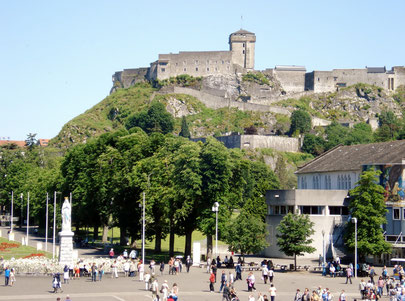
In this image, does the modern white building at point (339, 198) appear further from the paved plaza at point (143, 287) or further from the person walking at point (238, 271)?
the person walking at point (238, 271)

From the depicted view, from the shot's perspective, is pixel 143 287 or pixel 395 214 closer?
pixel 143 287

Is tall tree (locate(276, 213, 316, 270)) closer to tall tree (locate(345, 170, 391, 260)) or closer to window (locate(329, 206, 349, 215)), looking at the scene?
tall tree (locate(345, 170, 391, 260))

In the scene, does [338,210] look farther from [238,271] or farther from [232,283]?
[232,283]

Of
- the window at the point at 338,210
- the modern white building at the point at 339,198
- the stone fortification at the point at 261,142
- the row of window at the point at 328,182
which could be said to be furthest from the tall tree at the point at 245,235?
the stone fortification at the point at 261,142

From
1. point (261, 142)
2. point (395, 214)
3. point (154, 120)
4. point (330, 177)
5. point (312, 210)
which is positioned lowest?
point (395, 214)

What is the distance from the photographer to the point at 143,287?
52.6m

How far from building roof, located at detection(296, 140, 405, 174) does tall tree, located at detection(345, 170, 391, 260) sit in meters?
4.84

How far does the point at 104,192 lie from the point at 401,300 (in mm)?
49181

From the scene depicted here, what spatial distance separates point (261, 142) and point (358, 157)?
306 ft

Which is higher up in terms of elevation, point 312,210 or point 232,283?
point 312,210

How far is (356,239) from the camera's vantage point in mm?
65688

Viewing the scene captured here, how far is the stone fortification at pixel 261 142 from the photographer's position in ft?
578

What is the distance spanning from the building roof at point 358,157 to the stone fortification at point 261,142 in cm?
7875

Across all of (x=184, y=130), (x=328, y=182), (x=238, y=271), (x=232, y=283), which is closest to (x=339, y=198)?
(x=328, y=182)
